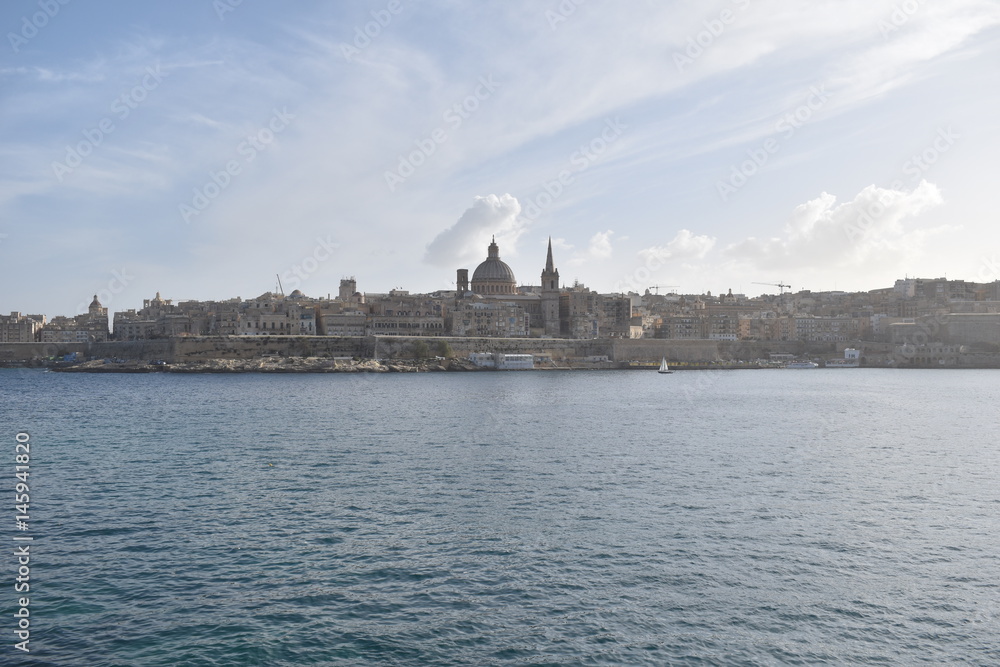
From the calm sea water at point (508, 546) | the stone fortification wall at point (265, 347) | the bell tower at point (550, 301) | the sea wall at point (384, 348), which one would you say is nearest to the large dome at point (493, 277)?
the bell tower at point (550, 301)

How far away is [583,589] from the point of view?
10.9 m

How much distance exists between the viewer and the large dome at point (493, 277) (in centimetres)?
10000

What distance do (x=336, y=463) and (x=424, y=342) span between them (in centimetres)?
5184

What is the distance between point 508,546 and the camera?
1284 centimetres

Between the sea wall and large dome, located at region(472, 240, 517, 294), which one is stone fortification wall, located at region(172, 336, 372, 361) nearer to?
the sea wall

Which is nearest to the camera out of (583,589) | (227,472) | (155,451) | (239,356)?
(583,589)

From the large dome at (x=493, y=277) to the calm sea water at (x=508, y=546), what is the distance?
240 feet

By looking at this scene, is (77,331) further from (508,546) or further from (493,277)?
(508,546)

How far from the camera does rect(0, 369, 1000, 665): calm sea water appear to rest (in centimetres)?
935

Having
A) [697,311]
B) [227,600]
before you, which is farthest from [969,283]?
[227,600]

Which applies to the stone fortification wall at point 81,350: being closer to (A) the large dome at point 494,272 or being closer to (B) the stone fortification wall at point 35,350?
A: (B) the stone fortification wall at point 35,350

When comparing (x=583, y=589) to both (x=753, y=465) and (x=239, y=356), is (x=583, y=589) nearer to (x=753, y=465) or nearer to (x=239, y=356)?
(x=753, y=465)

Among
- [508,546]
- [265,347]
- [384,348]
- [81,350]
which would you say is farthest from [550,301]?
[508,546]

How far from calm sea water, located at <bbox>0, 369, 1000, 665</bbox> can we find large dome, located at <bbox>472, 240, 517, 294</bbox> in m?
73.1
